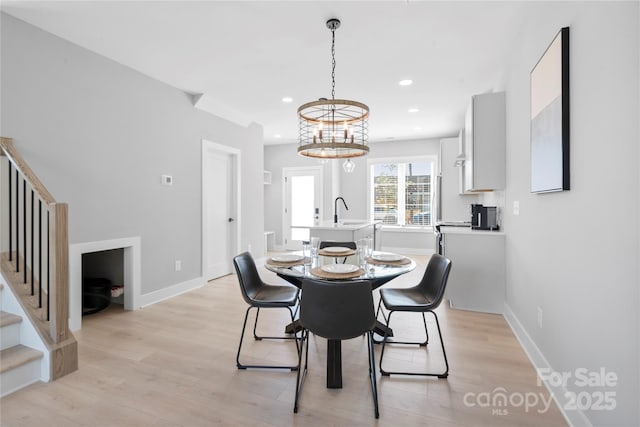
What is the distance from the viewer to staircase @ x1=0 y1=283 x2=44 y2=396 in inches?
77.1

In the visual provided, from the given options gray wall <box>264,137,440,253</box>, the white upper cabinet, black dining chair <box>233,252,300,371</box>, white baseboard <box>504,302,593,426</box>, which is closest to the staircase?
black dining chair <box>233,252,300,371</box>

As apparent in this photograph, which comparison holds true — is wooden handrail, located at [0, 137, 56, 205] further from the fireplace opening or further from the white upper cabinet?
the white upper cabinet

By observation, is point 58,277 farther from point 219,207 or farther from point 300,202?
point 300,202

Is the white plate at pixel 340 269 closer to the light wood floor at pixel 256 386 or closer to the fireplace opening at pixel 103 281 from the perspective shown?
the light wood floor at pixel 256 386

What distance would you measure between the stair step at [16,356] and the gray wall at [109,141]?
3.55ft

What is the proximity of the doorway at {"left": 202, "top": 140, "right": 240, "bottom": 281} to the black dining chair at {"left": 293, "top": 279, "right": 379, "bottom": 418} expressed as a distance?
3155 millimetres

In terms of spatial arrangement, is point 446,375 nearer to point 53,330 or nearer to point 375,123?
point 53,330

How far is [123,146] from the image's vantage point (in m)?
3.39

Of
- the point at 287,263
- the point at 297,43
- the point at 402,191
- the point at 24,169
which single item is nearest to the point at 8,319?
the point at 24,169

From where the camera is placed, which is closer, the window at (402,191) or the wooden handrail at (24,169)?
the wooden handrail at (24,169)

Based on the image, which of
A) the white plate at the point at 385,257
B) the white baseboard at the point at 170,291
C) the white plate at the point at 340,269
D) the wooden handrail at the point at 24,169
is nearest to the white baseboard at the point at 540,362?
the white plate at the point at 385,257

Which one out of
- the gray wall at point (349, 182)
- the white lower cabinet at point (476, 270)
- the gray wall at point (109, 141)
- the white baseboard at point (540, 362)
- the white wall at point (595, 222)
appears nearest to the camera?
the white wall at point (595, 222)

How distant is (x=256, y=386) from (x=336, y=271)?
0.90m

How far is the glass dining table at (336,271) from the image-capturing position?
201 centimetres
